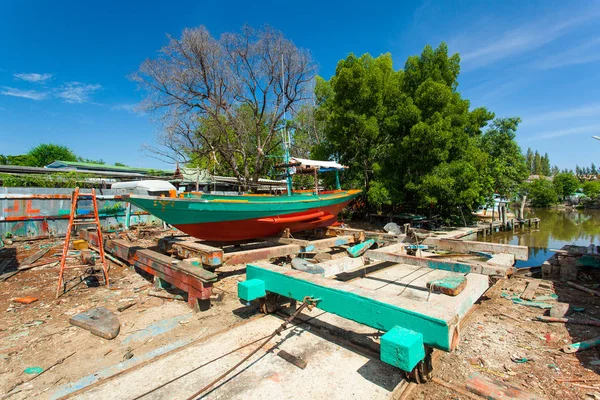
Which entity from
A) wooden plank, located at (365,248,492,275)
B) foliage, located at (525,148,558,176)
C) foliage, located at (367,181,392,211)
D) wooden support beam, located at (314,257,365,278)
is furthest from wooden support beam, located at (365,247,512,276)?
foliage, located at (525,148,558,176)

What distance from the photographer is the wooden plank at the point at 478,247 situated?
426 centimetres

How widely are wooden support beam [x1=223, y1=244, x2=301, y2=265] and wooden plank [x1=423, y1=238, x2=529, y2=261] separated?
8.60 feet

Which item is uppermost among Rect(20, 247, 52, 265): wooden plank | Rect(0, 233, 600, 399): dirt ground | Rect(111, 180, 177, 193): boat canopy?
Rect(111, 180, 177, 193): boat canopy

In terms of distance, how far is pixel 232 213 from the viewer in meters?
5.52

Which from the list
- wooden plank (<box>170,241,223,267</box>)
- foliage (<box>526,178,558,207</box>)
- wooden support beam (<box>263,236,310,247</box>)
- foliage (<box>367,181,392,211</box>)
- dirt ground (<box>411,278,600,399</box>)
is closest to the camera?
dirt ground (<box>411,278,600,399</box>)

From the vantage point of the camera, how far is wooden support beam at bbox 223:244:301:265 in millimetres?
4650

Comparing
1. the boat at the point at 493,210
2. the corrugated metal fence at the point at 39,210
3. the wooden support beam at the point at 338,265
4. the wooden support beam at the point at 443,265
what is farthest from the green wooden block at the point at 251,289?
the boat at the point at 493,210

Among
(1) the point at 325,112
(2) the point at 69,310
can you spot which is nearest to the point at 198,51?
(1) the point at 325,112

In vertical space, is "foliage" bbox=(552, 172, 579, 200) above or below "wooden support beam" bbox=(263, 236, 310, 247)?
above

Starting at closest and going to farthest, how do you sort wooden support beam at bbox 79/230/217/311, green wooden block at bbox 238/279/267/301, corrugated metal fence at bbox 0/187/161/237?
green wooden block at bbox 238/279/267/301, wooden support beam at bbox 79/230/217/311, corrugated metal fence at bbox 0/187/161/237

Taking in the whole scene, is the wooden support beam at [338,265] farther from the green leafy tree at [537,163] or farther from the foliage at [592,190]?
the green leafy tree at [537,163]

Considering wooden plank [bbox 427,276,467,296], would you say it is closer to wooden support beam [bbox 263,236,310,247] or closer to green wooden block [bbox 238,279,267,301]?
green wooden block [bbox 238,279,267,301]

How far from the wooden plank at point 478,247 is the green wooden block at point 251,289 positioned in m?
3.56

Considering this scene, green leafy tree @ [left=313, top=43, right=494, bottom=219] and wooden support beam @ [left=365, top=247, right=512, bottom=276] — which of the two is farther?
green leafy tree @ [left=313, top=43, right=494, bottom=219]
